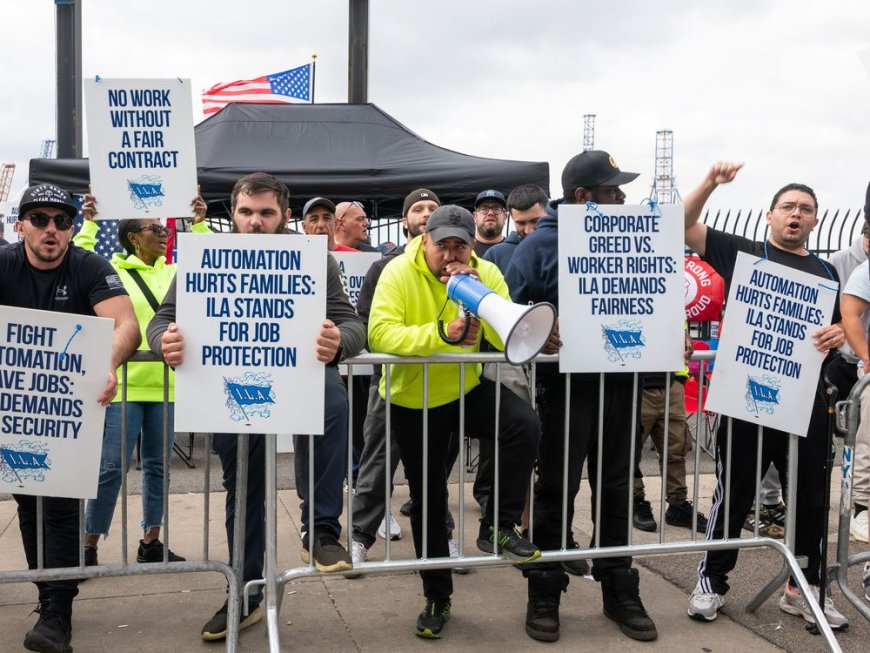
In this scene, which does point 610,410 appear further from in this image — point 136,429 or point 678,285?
point 136,429

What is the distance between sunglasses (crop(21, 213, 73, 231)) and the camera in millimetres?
3812

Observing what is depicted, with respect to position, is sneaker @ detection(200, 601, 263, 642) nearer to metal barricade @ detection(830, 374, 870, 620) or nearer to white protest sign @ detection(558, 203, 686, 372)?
white protest sign @ detection(558, 203, 686, 372)

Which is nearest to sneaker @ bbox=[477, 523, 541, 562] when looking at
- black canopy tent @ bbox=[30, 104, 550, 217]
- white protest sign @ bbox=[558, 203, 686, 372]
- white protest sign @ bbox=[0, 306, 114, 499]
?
white protest sign @ bbox=[558, 203, 686, 372]

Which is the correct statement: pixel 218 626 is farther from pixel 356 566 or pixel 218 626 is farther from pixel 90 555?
pixel 90 555

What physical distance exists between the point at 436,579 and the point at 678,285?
183cm

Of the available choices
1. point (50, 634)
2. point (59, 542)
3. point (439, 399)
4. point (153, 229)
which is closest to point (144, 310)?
point (153, 229)

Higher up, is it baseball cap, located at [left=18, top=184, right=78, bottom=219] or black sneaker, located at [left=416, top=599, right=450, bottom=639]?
baseball cap, located at [left=18, top=184, right=78, bottom=219]

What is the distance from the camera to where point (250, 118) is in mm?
11195

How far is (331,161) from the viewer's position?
10.5 meters

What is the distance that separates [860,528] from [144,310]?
16.5ft

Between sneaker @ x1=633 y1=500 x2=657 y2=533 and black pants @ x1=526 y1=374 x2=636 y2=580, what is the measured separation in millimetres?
1783

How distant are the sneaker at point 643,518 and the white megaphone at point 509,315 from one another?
2.90 metres

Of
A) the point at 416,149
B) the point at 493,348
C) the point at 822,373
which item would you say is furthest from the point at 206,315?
the point at 416,149

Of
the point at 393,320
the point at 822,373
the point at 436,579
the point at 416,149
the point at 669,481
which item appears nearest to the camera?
the point at 393,320
